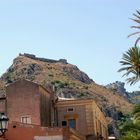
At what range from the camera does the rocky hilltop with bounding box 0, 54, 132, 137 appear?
144m

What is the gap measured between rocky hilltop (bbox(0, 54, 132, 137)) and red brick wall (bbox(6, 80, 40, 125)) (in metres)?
80.7

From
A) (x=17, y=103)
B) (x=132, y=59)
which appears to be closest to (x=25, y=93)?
(x=17, y=103)

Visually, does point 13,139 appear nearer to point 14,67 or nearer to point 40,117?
point 40,117

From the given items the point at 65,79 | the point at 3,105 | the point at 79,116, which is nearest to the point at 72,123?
the point at 79,116

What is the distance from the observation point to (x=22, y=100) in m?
48.7

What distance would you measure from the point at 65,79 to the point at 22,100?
348 ft

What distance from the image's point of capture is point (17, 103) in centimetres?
4884

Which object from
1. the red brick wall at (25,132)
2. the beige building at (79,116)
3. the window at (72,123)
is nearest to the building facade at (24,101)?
the window at (72,123)

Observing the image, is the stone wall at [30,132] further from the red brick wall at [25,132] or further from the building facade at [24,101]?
the building facade at [24,101]

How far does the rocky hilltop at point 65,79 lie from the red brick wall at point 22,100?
8074cm

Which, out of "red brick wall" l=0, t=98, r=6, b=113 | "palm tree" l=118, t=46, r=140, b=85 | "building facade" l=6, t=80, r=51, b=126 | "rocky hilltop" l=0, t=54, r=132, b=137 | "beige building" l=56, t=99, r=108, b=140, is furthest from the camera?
"rocky hilltop" l=0, t=54, r=132, b=137

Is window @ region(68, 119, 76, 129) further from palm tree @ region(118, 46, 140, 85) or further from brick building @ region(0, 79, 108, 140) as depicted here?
palm tree @ region(118, 46, 140, 85)

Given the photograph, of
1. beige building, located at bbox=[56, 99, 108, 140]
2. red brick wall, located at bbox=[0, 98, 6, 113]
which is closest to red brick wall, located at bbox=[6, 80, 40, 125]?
red brick wall, located at bbox=[0, 98, 6, 113]

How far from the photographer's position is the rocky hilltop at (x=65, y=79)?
144375 millimetres
